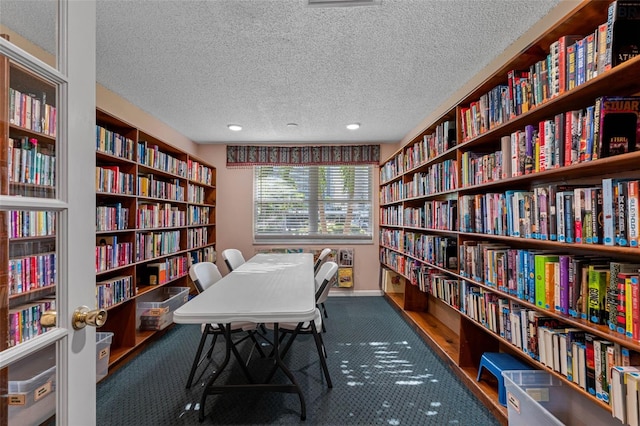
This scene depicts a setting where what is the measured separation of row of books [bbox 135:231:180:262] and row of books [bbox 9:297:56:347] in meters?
2.26

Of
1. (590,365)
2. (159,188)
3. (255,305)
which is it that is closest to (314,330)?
(255,305)

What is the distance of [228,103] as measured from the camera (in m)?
3.10

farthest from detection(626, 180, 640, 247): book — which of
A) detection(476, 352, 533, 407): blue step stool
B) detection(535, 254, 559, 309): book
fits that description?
detection(476, 352, 533, 407): blue step stool

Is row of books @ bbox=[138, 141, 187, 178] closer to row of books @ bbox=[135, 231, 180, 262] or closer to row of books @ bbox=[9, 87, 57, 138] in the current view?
row of books @ bbox=[135, 231, 180, 262]

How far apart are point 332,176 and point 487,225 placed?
306cm

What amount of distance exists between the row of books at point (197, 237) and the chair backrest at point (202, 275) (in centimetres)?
132

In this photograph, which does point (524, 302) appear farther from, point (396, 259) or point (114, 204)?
point (114, 204)

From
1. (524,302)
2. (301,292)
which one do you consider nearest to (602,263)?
(524,302)

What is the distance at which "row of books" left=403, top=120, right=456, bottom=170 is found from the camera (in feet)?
8.39

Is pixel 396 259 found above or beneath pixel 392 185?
beneath

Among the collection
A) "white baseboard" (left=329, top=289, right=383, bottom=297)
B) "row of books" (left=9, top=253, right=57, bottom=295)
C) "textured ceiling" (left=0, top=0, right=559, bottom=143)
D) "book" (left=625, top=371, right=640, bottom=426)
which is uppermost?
"textured ceiling" (left=0, top=0, right=559, bottom=143)

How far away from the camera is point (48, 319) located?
73 cm

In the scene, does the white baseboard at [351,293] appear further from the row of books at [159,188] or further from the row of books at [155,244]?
the row of books at [159,188]

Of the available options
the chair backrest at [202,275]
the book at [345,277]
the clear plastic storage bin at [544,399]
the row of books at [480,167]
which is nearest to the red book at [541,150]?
the row of books at [480,167]
